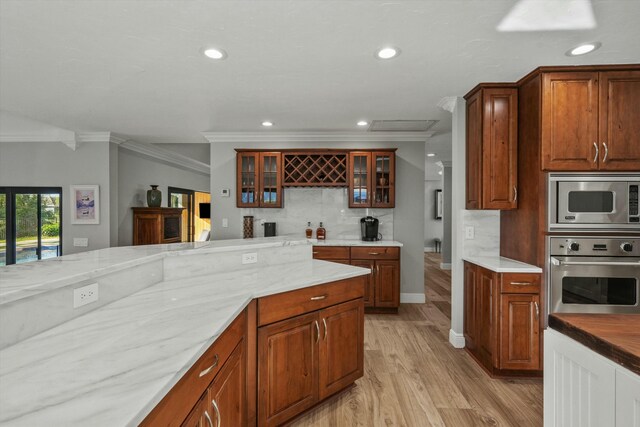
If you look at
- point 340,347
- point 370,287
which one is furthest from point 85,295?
point 370,287

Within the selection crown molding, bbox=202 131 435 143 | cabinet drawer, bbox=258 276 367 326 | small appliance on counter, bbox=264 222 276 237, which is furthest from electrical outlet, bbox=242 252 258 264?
crown molding, bbox=202 131 435 143

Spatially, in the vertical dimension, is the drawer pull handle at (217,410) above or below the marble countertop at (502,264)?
below

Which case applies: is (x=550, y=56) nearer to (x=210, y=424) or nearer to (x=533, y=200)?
(x=533, y=200)

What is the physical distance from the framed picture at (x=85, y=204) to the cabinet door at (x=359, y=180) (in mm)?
3863

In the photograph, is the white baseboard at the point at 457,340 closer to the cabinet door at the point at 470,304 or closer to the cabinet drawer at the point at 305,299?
the cabinet door at the point at 470,304

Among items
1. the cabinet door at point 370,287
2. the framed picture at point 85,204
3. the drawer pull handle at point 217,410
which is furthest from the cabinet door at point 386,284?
the framed picture at point 85,204

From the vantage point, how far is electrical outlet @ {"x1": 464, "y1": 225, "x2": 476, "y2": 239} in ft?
9.90

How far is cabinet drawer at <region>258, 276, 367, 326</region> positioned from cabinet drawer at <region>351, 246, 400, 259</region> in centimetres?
183

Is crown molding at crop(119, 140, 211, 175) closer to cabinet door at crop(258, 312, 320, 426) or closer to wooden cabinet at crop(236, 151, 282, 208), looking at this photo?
wooden cabinet at crop(236, 151, 282, 208)

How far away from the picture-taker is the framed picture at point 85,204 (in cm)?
477

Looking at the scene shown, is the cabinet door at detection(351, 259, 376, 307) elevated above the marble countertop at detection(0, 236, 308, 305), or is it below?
below

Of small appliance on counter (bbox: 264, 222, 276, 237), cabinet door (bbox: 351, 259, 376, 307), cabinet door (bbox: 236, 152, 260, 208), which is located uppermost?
cabinet door (bbox: 236, 152, 260, 208)

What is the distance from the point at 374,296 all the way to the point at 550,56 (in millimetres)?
3011

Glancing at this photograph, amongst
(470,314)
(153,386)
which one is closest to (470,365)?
(470,314)
